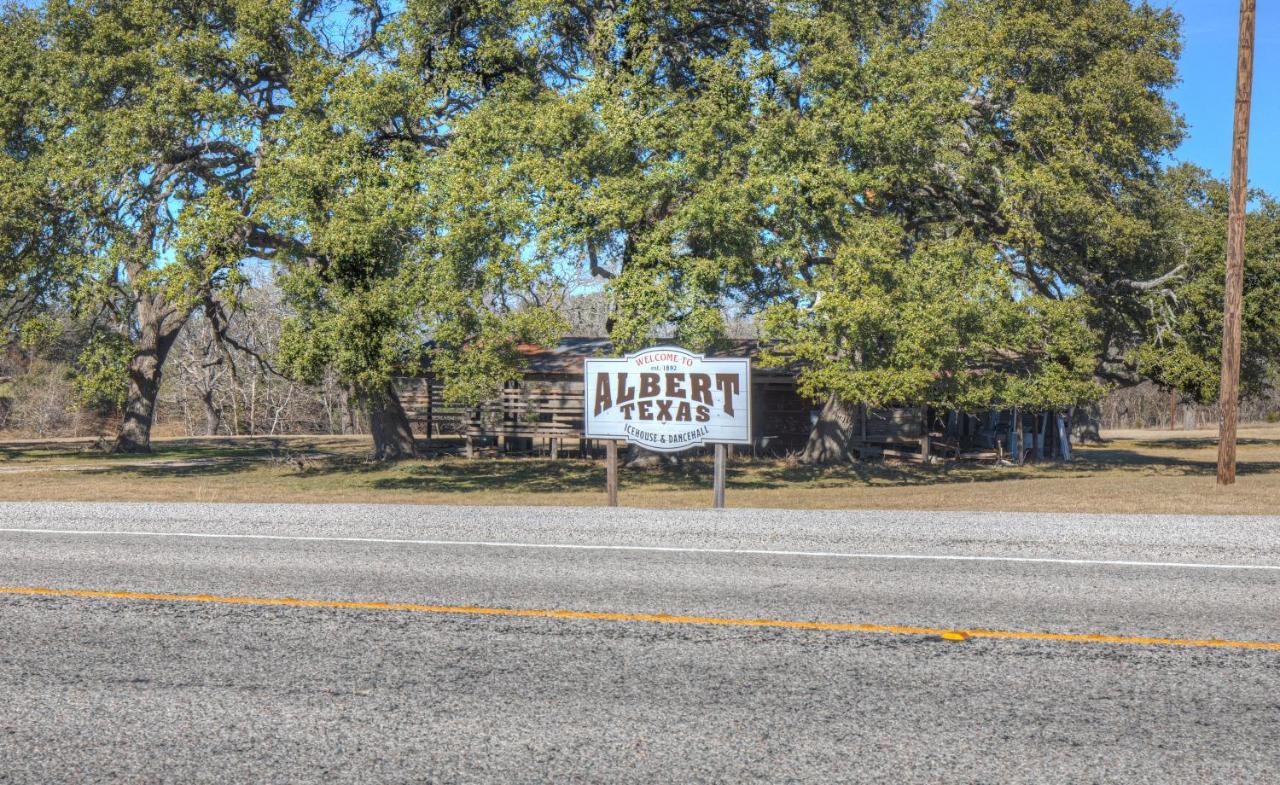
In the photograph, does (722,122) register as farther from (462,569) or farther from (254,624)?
(254,624)

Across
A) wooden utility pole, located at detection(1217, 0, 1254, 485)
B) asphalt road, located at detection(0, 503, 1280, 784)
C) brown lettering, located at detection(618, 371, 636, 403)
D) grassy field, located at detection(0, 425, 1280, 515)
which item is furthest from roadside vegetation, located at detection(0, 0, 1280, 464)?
asphalt road, located at detection(0, 503, 1280, 784)

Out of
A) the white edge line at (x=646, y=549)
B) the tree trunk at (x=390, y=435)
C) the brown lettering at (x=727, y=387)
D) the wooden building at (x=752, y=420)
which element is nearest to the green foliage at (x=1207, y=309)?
the wooden building at (x=752, y=420)

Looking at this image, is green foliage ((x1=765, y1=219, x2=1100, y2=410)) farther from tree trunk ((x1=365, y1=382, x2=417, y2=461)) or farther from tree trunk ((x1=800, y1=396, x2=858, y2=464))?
tree trunk ((x1=365, y1=382, x2=417, y2=461))

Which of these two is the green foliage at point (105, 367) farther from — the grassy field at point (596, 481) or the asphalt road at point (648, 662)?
the asphalt road at point (648, 662)

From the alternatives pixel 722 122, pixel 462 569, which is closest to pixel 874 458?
pixel 722 122

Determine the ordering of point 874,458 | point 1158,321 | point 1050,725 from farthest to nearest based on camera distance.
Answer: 1. point 874,458
2. point 1158,321
3. point 1050,725

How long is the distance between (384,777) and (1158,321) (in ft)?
95.8

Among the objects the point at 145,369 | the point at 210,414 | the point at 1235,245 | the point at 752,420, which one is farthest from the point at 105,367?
the point at 210,414

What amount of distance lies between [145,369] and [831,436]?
23149 millimetres

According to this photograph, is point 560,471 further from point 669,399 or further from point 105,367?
point 669,399

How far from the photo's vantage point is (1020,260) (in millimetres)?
33156

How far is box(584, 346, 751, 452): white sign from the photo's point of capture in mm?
15289

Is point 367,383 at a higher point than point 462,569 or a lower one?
higher

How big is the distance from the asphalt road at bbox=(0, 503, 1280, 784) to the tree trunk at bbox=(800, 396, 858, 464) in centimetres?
2208
